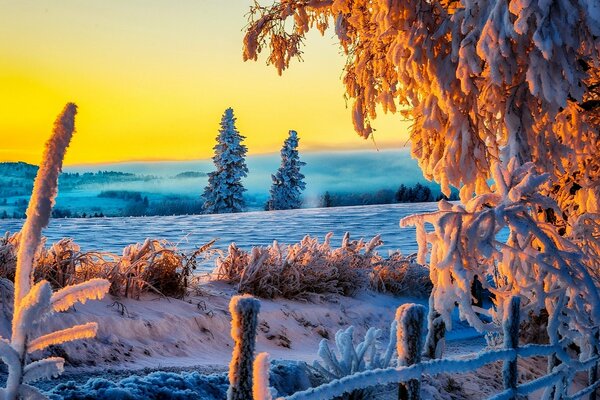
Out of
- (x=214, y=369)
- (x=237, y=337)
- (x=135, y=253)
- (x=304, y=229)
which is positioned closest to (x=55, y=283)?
(x=135, y=253)

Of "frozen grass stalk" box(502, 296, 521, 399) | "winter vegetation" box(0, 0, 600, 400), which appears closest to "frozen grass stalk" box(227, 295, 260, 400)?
"winter vegetation" box(0, 0, 600, 400)

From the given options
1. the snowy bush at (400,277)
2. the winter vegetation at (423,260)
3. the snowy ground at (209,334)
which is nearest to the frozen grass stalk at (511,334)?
the winter vegetation at (423,260)

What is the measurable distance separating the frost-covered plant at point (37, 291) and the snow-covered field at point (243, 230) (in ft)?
29.4

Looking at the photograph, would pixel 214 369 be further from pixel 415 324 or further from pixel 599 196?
pixel 599 196

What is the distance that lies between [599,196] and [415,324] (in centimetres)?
477

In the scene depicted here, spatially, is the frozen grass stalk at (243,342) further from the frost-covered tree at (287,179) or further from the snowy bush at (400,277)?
the frost-covered tree at (287,179)

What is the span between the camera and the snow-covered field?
11.5 metres

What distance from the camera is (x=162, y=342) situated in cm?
564

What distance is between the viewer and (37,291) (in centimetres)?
100

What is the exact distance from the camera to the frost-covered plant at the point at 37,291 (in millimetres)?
954

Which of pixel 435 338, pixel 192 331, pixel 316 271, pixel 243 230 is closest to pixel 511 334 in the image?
pixel 435 338

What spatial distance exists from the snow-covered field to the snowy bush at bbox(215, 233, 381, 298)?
2.05 m

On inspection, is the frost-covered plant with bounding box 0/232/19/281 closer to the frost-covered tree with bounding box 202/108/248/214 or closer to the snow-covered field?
the snow-covered field

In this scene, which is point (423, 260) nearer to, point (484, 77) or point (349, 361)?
point (349, 361)
